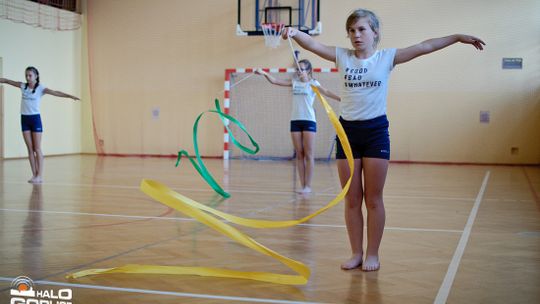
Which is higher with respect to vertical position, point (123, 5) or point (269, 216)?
point (123, 5)

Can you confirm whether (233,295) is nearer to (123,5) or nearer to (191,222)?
(191,222)

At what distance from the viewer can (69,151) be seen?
53.0 feet

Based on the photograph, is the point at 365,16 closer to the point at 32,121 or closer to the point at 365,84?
the point at 365,84

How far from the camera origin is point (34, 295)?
2.92 m

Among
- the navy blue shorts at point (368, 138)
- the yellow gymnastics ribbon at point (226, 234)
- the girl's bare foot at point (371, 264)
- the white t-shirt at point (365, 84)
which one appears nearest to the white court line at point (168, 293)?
the yellow gymnastics ribbon at point (226, 234)

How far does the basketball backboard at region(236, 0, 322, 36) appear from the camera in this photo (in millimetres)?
14258

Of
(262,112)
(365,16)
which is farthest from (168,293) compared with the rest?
(262,112)

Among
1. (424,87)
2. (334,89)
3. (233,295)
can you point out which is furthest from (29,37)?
(233,295)

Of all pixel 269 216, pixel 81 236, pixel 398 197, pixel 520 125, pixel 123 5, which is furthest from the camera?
pixel 123 5

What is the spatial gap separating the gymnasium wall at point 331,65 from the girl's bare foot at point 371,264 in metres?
11.2

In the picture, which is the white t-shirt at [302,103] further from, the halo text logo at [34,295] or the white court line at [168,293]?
the halo text logo at [34,295]

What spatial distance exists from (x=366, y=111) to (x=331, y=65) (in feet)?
37.1

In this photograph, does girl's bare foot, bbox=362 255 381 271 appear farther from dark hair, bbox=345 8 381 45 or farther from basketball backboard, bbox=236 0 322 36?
basketball backboard, bbox=236 0 322 36

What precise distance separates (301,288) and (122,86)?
1384 cm
